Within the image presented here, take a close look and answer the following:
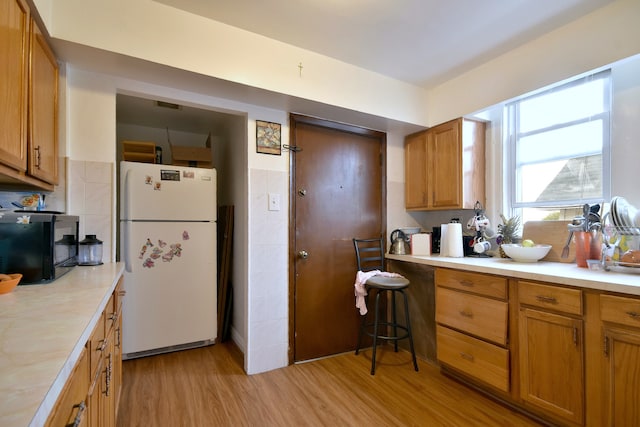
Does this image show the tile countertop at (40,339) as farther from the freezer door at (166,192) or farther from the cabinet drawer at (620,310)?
the cabinet drawer at (620,310)

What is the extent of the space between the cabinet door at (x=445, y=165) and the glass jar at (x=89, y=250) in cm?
260

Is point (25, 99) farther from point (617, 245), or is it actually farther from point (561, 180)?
point (561, 180)

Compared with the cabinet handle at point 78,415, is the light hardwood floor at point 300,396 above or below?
below

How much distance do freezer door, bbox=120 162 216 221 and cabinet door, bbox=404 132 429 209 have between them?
191 centimetres

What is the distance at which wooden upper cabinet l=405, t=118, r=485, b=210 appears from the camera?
2533 mm

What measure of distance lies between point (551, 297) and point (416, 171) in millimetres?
1611

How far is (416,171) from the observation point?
2938 mm

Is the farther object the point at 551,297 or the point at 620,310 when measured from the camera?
the point at 551,297

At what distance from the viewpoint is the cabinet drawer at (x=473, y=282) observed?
73.2 inches

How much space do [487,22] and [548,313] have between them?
69.7 inches

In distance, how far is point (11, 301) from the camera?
1.04m

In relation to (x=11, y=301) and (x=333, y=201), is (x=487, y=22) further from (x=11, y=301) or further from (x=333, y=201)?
(x=11, y=301)

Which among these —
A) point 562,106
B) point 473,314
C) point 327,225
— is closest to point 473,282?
point 473,314

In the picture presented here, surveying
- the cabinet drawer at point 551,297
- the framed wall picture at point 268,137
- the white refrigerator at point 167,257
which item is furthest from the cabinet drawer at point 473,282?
the white refrigerator at point 167,257
